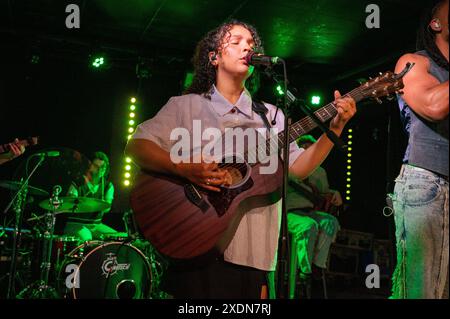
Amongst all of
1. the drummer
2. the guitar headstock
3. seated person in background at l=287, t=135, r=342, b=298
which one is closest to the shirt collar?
the guitar headstock

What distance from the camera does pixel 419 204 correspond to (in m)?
2.04

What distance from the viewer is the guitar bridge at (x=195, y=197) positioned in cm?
260

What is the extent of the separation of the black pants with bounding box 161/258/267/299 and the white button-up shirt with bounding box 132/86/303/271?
3.4 inches

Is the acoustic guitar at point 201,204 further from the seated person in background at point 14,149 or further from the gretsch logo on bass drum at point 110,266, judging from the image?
the seated person in background at point 14,149

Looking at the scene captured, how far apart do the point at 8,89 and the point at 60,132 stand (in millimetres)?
1252

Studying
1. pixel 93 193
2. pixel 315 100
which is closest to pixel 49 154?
pixel 93 193

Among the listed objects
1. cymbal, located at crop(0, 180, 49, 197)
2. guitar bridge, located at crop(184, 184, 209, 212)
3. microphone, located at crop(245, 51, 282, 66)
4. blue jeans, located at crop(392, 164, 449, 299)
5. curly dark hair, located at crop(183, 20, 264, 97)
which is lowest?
blue jeans, located at crop(392, 164, 449, 299)

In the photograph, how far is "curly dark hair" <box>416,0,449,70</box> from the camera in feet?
7.07

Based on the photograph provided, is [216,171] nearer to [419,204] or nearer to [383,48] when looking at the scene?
[419,204]

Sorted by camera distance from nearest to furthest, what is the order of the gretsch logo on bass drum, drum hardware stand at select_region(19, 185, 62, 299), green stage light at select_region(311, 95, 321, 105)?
drum hardware stand at select_region(19, 185, 62, 299) < the gretsch logo on bass drum < green stage light at select_region(311, 95, 321, 105)

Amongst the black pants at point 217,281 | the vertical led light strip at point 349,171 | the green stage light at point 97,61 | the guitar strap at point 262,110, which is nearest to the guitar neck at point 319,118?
the guitar strap at point 262,110

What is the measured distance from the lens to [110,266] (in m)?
5.59

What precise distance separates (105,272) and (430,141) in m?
4.55

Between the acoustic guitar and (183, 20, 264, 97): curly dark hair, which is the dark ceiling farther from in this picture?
the acoustic guitar
